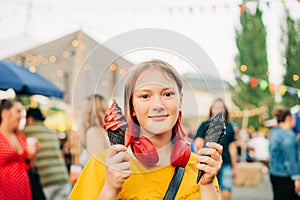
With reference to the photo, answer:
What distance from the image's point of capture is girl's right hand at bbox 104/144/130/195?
1.53 m

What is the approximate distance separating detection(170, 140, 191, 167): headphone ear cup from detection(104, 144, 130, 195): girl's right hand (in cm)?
19

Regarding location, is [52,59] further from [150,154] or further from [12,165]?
[150,154]

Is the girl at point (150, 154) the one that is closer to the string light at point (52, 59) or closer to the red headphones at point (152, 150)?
the red headphones at point (152, 150)

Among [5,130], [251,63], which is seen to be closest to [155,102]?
[5,130]

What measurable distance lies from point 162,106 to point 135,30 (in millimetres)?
260

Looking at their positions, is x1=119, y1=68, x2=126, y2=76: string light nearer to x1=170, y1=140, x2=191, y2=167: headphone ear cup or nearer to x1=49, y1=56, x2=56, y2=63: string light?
x1=170, y1=140, x2=191, y2=167: headphone ear cup

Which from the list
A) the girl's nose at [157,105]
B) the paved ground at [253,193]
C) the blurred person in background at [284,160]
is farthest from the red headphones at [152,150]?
the paved ground at [253,193]

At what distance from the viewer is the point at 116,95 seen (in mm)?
1662

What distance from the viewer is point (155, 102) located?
158 cm

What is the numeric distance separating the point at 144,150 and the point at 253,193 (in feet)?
33.2

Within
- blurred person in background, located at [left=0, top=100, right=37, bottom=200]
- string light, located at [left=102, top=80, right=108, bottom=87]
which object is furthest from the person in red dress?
string light, located at [left=102, top=80, right=108, bottom=87]

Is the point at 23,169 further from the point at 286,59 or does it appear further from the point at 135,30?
the point at 286,59

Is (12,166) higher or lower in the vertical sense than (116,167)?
lower

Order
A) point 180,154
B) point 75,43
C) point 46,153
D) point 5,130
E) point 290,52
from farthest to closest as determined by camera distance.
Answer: point 290,52, point 75,43, point 46,153, point 5,130, point 180,154
